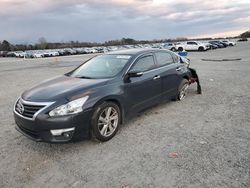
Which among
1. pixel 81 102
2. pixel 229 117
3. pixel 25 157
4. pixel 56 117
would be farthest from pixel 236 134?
pixel 25 157

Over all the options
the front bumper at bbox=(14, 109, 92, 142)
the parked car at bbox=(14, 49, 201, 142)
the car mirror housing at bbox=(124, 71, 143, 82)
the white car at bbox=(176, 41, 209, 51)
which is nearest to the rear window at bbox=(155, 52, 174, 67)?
the parked car at bbox=(14, 49, 201, 142)

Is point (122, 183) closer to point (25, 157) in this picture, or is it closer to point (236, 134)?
point (25, 157)

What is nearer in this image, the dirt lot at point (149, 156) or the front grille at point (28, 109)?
the dirt lot at point (149, 156)

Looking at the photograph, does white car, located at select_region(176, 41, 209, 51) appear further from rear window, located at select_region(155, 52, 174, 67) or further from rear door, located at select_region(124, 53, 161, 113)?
rear door, located at select_region(124, 53, 161, 113)

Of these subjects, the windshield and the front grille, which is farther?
the windshield

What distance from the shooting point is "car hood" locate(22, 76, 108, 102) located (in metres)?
4.06

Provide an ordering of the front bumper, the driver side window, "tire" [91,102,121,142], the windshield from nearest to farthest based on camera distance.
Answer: the front bumper, "tire" [91,102,121,142], the windshield, the driver side window

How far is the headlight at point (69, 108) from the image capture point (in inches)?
151

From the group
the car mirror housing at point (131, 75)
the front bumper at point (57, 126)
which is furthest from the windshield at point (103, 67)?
the front bumper at point (57, 126)

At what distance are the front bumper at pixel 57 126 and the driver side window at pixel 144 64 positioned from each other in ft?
5.45

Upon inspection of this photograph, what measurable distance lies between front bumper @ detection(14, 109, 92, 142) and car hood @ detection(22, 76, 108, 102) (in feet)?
1.17

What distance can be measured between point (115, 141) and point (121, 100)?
77 cm

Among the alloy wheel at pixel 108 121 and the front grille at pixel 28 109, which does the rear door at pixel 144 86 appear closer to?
the alloy wheel at pixel 108 121

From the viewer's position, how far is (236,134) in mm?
4473
